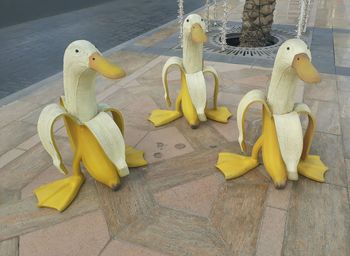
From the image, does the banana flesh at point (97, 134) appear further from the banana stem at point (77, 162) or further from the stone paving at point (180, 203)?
the stone paving at point (180, 203)

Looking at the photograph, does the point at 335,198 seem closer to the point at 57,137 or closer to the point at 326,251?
the point at 326,251

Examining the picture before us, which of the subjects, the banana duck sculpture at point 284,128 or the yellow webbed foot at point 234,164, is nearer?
the banana duck sculpture at point 284,128

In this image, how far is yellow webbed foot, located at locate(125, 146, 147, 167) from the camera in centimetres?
350

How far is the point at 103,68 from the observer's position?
2.69m

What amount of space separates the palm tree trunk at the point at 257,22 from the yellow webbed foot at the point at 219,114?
11.2 feet

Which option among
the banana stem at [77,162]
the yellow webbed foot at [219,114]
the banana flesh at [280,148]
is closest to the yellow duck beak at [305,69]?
the banana flesh at [280,148]

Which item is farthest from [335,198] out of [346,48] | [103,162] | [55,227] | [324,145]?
[346,48]

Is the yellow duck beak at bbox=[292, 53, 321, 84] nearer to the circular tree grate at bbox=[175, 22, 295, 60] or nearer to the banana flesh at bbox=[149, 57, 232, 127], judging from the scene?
the banana flesh at bbox=[149, 57, 232, 127]

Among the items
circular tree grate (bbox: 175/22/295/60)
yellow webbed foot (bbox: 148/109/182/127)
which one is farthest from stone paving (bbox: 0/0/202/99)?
yellow webbed foot (bbox: 148/109/182/127)

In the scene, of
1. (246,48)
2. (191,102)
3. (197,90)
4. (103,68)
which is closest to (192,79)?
(197,90)

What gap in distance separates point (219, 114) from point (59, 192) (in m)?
2.32

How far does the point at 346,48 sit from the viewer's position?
7.53m

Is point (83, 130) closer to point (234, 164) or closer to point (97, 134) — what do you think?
point (97, 134)

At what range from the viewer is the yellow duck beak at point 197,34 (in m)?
3.71
